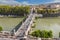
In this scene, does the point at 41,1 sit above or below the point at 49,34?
above

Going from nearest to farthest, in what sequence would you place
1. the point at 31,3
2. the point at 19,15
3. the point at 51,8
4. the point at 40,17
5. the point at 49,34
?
the point at 49,34, the point at 40,17, the point at 19,15, the point at 51,8, the point at 31,3

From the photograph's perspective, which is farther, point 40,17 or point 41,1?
point 41,1

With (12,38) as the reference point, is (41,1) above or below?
above

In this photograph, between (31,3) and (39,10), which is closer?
(39,10)

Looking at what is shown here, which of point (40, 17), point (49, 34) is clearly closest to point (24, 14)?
point (40, 17)

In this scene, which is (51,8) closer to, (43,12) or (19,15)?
(43,12)

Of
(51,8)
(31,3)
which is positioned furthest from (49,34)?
(31,3)

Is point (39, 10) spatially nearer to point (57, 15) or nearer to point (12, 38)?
point (57, 15)

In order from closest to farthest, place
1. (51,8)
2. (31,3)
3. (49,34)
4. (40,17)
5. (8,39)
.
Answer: (8,39) < (49,34) < (40,17) < (51,8) < (31,3)

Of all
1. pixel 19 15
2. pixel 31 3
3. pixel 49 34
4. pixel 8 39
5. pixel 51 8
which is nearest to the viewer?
pixel 8 39
